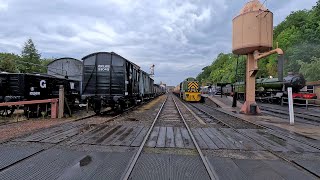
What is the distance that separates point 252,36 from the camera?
16.7 metres

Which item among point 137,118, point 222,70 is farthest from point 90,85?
point 222,70

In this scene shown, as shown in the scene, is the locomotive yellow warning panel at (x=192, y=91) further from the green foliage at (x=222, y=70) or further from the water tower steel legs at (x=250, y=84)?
the green foliage at (x=222, y=70)

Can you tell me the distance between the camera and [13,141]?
7.71 metres

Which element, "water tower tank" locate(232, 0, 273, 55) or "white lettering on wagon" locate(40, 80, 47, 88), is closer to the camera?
"white lettering on wagon" locate(40, 80, 47, 88)

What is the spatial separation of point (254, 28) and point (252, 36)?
0.46 metres

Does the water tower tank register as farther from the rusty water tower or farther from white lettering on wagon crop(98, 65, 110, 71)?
white lettering on wagon crop(98, 65, 110, 71)

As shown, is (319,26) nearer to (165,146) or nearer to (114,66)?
(114,66)

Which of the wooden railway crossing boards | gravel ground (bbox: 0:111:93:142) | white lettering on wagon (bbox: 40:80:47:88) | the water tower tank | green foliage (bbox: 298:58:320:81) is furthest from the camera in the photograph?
green foliage (bbox: 298:58:320:81)

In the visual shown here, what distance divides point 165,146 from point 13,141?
3.99 metres

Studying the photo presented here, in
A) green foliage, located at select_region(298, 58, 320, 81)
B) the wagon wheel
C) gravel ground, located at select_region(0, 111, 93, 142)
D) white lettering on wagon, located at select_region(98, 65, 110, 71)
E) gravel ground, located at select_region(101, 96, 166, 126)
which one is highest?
green foliage, located at select_region(298, 58, 320, 81)

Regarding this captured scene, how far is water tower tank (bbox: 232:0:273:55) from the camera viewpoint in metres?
16.6

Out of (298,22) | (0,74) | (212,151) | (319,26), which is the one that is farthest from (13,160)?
(298,22)

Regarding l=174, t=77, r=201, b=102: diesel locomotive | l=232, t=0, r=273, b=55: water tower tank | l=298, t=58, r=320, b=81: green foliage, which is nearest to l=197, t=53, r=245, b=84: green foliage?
l=298, t=58, r=320, b=81: green foliage

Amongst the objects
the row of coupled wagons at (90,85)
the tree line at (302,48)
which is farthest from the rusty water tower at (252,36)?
the tree line at (302,48)
